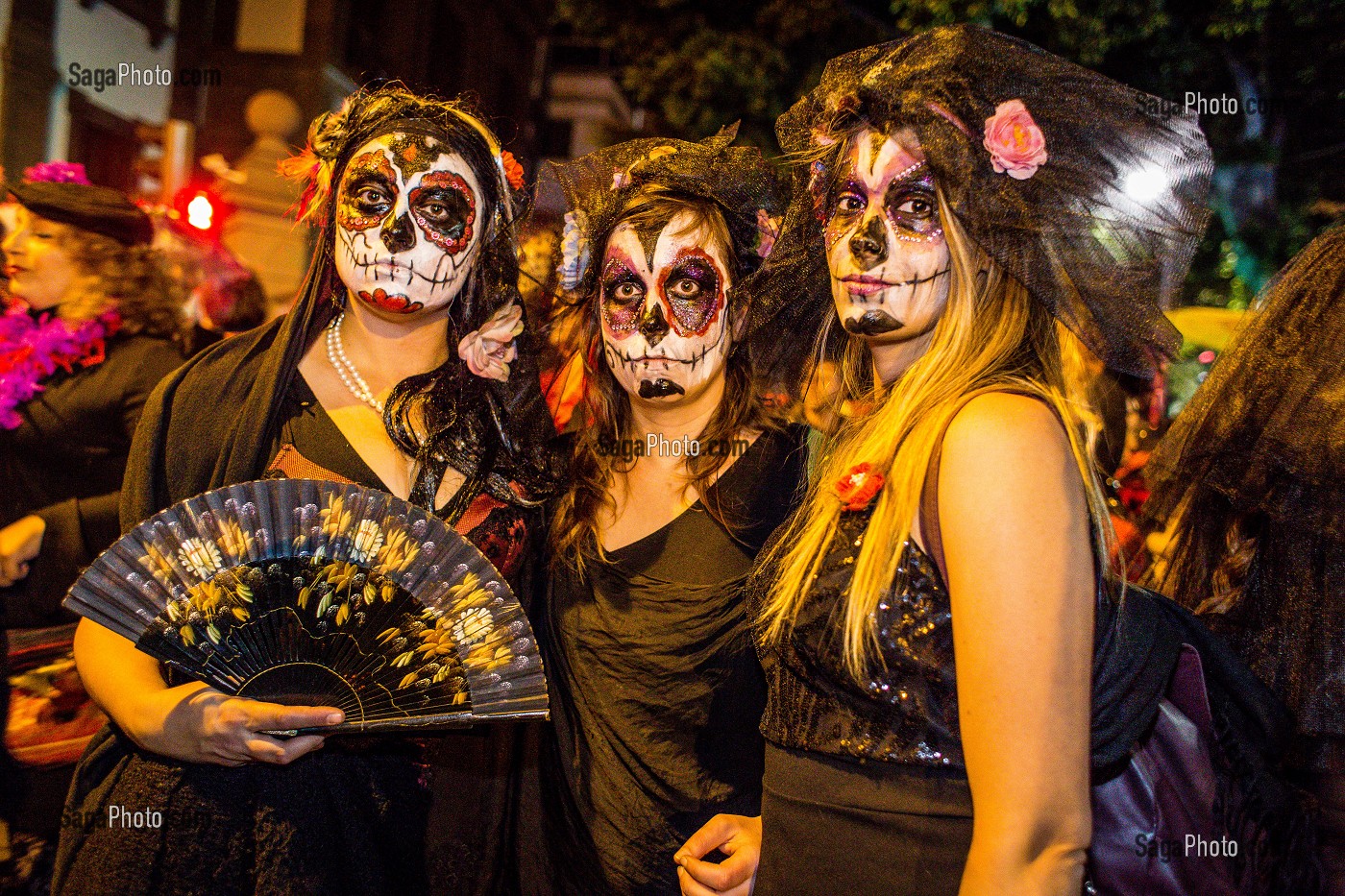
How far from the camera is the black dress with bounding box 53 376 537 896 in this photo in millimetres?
2062

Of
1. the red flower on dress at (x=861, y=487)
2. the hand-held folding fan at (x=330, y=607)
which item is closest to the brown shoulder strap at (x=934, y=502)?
the red flower on dress at (x=861, y=487)

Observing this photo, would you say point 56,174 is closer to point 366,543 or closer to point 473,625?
point 366,543

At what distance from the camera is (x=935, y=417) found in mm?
1599

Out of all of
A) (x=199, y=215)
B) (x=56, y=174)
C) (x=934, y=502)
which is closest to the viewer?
(x=934, y=502)

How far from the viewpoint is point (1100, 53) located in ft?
26.0

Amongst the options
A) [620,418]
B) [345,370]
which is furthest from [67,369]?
[620,418]

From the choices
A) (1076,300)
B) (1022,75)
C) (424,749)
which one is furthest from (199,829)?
(1022,75)

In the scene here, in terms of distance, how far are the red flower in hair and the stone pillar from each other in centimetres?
732

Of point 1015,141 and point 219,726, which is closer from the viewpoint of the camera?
point 1015,141

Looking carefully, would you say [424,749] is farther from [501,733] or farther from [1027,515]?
[1027,515]

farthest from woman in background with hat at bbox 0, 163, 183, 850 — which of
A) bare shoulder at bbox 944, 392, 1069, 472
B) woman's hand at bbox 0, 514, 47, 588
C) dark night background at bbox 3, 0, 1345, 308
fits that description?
bare shoulder at bbox 944, 392, 1069, 472

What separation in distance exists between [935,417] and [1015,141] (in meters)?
0.47

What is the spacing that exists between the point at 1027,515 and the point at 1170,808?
2.29 feet

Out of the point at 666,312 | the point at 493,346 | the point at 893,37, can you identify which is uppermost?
the point at 893,37
